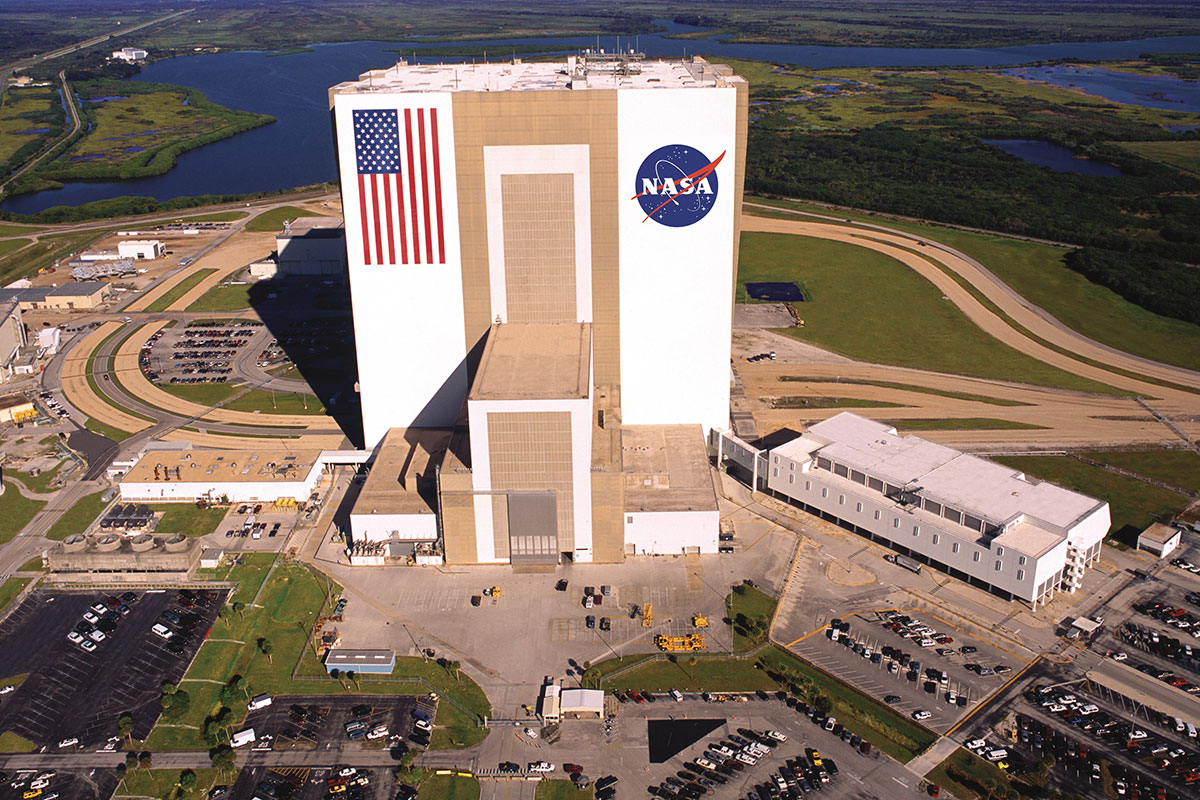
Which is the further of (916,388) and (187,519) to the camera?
(916,388)

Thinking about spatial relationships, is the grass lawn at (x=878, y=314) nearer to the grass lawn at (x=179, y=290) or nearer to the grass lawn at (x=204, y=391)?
the grass lawn at (x=204, y=391)

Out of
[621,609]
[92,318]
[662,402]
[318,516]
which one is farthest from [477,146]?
[92,318]

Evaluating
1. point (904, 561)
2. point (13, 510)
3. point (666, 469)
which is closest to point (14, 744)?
point (13, 510)

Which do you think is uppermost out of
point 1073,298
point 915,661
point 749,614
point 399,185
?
point 399,185

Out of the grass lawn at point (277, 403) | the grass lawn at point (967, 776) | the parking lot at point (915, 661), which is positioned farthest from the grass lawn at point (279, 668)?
the grass lawn at point (277, 403)

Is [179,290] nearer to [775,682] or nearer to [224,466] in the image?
[224,466]

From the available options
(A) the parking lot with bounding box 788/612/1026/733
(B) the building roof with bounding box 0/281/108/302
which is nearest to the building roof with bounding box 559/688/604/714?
(A) the parking lot with bounding box 788/612/1026/733
